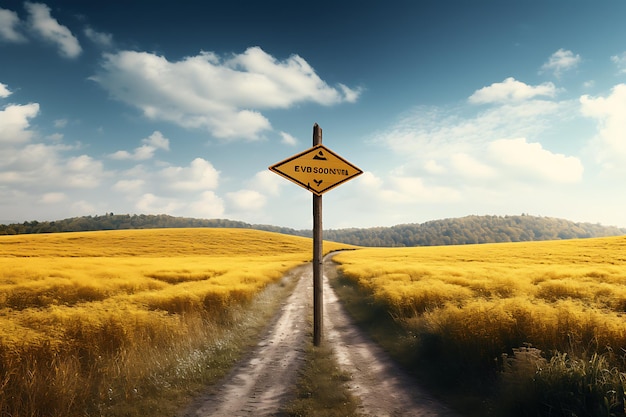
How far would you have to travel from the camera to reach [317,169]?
9344 mm

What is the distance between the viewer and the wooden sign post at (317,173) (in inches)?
361

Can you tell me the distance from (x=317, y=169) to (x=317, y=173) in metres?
0.11

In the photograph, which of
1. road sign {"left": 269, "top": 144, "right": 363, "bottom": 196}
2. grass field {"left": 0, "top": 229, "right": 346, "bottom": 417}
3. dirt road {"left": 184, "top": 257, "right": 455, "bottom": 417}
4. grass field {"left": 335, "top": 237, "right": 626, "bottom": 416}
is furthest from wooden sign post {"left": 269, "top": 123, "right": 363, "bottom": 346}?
grass field {"left": 0, "top": 229, "right": 346, "bottom": 417}

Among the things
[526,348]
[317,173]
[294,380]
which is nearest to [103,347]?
[294,380]

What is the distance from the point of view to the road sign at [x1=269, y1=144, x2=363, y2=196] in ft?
30.0

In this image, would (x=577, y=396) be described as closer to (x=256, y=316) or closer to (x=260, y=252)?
(x=256, y=316)

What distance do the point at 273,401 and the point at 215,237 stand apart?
86338 mm

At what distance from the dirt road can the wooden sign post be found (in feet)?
4.06

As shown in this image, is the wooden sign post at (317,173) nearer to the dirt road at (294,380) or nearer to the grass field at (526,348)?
the dirt road at (294,380)

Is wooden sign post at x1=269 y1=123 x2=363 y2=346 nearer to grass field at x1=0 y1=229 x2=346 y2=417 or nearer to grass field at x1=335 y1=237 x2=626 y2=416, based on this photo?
grass field at x1=335 y1=237 x2=626 y2=416

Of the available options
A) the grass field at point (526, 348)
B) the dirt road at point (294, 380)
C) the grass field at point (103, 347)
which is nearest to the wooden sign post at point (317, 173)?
the dirt road at point (294, 380)

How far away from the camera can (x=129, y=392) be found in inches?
253

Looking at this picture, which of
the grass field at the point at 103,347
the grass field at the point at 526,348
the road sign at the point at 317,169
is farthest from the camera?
the road sign at the point at 317,169

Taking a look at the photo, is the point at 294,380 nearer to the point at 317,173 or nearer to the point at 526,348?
the point at 526,348
